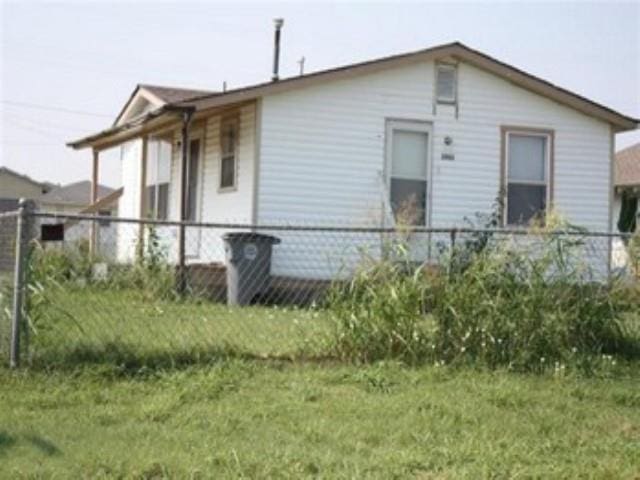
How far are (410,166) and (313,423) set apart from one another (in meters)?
9.36

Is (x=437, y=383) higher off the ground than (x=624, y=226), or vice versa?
(x=624, y=226)

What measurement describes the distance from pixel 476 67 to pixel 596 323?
7.78 meters

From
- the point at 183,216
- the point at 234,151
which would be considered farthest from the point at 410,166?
the point at 183,216

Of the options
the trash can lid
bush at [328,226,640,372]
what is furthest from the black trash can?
bush at [328,226,640,372]

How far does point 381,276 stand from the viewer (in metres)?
8.08

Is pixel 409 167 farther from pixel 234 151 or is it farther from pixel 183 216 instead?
pixel 183 216

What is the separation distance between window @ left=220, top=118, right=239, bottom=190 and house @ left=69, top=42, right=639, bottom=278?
33 mm

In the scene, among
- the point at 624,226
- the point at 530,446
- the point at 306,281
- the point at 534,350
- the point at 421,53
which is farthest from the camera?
the point at 624,226

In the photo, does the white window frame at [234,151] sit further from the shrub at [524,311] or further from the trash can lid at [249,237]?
the shrub at [524,311]

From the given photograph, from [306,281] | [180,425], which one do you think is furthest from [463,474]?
[306,281]

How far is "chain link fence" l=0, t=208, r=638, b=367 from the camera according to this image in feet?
24.1

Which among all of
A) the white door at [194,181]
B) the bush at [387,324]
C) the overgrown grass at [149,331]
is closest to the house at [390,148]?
the white door at [194,181]

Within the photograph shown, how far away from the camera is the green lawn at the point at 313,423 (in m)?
4.96

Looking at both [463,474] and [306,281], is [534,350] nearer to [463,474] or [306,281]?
[463,474]
